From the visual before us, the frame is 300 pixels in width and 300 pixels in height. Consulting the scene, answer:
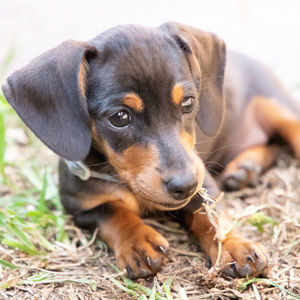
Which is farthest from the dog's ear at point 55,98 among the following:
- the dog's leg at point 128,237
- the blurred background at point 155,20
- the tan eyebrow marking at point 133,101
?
the blurred background at point 155,20

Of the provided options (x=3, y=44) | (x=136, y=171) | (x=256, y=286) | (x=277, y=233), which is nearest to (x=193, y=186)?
(x=136, y=171)

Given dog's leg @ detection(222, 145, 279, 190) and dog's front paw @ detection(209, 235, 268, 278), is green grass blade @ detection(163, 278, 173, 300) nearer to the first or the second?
dog's front paw @ detection(209, 235, 268, 278)

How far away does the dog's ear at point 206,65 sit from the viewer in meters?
3.58

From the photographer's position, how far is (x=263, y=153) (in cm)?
493

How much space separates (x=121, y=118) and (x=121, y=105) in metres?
0.09

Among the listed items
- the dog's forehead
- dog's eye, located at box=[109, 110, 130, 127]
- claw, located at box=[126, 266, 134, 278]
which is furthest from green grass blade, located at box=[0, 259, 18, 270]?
the dog's forehead

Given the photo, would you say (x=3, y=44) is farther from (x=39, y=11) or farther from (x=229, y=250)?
(x=229, y=250)

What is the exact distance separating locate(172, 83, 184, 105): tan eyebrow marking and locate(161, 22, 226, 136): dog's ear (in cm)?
35

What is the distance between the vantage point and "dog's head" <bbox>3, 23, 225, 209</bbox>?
3.12 meters

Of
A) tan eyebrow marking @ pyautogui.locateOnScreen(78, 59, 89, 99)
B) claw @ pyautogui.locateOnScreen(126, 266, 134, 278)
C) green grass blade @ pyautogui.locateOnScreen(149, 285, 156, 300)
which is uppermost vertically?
tan eyebrow marking @ pyautogui.locateOnScreen(78, 59, 89, 99)

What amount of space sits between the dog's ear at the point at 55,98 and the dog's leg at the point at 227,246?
3.26 feet

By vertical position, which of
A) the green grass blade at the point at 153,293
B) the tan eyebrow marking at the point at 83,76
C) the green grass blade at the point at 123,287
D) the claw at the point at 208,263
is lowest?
the claw at the point at 208,263

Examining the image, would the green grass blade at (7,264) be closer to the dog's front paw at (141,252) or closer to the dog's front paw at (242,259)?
the dog's front paw at (141,252)

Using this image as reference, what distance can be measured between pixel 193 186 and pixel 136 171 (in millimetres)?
396
